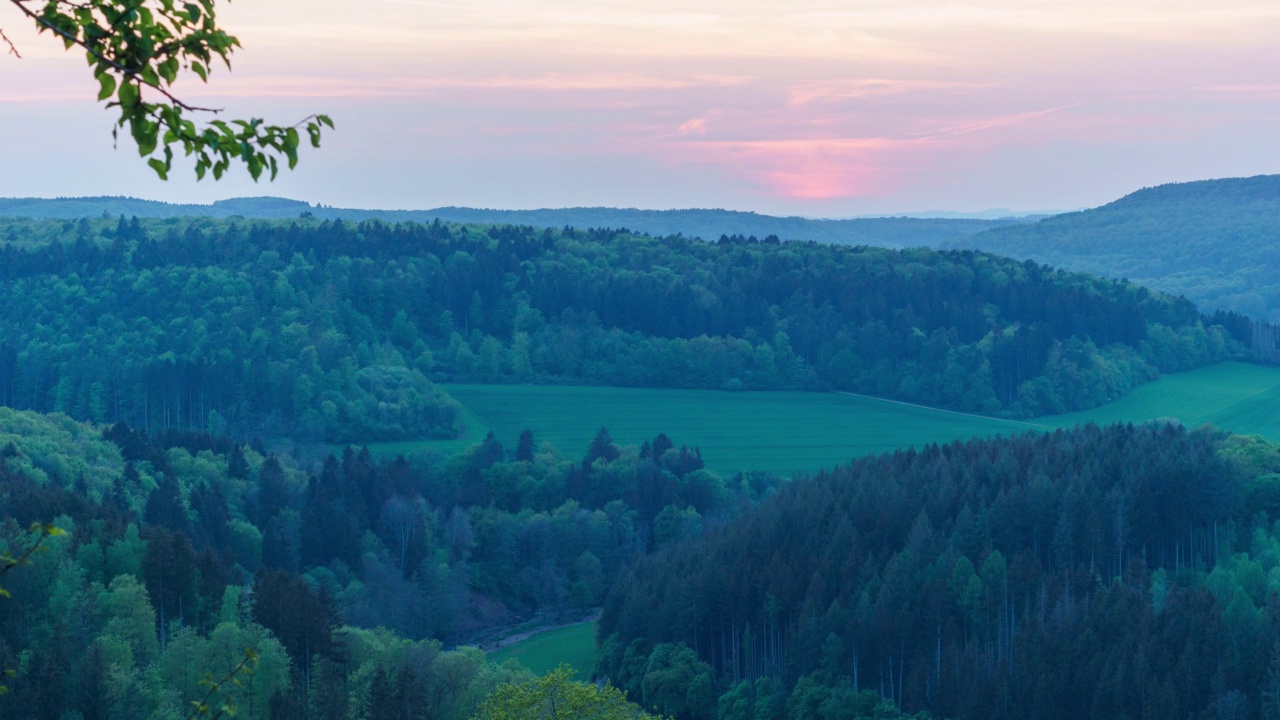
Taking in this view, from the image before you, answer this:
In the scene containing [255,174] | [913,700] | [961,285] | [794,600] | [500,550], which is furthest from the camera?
[961,285]

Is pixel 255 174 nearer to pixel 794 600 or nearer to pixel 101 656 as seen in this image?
pixel 101 656

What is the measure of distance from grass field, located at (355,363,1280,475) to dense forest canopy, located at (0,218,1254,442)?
167 inches

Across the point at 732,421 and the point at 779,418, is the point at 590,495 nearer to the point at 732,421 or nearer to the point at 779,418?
the point at 732,421

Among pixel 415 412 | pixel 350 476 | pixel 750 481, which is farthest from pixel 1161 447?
pixel 415 412

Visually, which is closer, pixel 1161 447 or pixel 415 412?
pixel 1161 447

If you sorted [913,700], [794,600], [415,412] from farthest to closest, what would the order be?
[415,412]
[794,600]
[913,700]

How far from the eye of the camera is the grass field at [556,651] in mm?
75381

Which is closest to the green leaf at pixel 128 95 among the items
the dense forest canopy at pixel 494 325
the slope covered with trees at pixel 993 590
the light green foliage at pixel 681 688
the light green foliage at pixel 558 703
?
the light green foliage at pixel 558 703

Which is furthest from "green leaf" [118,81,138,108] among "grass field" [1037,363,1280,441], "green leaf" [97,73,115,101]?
"grass field" [1037,363,1280,441]

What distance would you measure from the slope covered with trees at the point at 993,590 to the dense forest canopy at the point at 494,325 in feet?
179

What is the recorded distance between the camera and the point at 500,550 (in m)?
95.8

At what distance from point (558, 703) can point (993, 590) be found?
36196mm

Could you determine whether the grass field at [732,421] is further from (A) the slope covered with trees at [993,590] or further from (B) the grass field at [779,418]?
(A) the slope covered with trees at [993,590]

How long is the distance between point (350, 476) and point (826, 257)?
304ft
